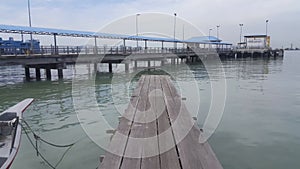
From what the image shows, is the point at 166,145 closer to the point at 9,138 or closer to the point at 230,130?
the point at 9,138

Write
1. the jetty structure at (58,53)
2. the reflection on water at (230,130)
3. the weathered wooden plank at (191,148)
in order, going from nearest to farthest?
the weathered wooden plank at (191,148), the reflection on water at (230,130), the jetty structure at (58,53)

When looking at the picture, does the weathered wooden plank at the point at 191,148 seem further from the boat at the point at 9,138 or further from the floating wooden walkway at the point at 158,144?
the boat at the point at 9,138

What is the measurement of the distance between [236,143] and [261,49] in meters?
60.1

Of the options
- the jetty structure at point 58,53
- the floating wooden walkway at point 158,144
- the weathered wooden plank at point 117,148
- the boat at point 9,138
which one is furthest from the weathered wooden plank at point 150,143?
the jetty structure at point 58,53

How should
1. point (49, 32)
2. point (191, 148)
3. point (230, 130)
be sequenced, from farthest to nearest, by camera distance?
point (49, 32), point (230, 130), point (191, 148)

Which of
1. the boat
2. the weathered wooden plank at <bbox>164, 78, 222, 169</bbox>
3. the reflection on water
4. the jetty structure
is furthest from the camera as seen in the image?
the jetty structure

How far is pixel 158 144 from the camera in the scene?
3.62 meters

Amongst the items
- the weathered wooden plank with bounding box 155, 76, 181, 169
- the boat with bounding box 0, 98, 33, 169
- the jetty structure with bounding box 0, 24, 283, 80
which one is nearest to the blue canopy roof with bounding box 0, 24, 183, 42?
the jetty structure with bounding box 0, 24, 283, 80

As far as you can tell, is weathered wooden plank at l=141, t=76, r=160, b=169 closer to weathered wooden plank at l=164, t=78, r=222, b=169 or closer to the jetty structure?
weathered wooden plank at l=164, t=78, r=222, b=169

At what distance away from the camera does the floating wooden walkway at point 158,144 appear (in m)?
3.03

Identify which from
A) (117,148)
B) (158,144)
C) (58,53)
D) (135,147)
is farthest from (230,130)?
(58,53)

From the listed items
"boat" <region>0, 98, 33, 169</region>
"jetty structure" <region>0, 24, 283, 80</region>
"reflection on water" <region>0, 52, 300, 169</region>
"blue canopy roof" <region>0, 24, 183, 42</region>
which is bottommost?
"reflection on water" <region>0, 52, 300, 169</region>

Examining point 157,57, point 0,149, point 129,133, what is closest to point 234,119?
point 129,133

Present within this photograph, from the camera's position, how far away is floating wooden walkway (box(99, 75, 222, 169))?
303 cm
